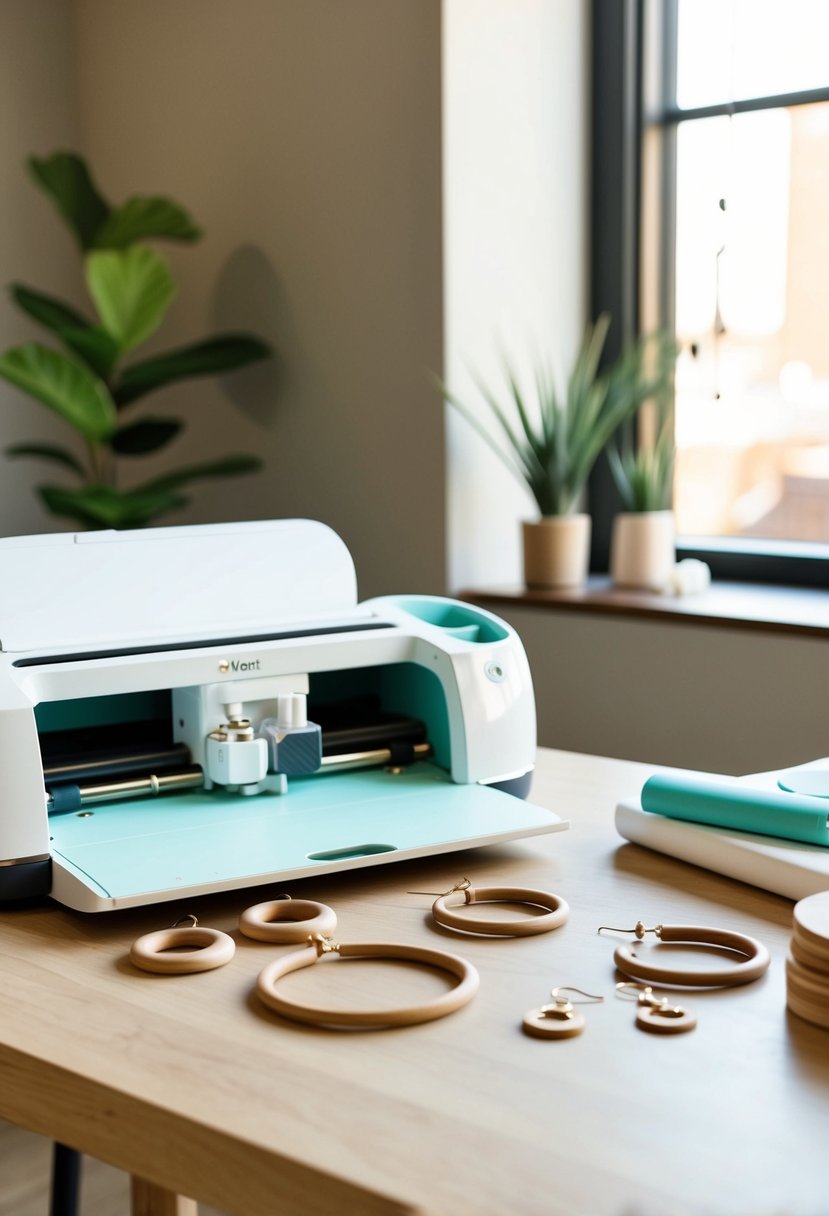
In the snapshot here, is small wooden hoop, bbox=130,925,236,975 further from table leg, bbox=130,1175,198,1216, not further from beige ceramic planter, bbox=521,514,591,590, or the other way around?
beige ceramic planter, bbox=521,514,591,590

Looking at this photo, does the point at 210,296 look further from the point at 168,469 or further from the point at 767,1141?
the point at 767,1141

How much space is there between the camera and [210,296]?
294cm

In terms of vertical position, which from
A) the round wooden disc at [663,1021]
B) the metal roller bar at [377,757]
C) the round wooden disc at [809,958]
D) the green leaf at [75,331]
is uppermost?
the green leaf at [75,331]

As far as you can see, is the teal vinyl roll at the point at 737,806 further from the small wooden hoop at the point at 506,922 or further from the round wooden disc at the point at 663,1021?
the round wooden disc at the point at 663,1021

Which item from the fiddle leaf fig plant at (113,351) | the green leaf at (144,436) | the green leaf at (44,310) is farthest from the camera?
the green leaf at (144,436)

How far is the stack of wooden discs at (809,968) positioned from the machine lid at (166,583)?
23.5 inches

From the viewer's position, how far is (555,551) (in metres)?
2.50

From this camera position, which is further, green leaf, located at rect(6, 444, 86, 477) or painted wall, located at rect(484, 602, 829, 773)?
green leaf, located at rect(6, 444, 86, 477)

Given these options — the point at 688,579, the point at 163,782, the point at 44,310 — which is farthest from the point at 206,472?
the point at 163,782

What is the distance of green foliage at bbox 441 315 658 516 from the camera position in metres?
2.43

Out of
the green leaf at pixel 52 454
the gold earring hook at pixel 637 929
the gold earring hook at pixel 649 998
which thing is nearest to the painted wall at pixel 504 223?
the green leaf at pixel 52 454

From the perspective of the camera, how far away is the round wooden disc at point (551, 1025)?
797 mm

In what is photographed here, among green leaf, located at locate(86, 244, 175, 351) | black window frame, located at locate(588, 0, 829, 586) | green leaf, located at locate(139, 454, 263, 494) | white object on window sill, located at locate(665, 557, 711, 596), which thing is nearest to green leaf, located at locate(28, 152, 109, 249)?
green leaf, located at locate(86, 244, 175, 351)

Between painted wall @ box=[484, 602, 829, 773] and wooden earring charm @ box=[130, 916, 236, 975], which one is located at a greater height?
wooden earring charm @ box=[130, 916, 236, 975]
